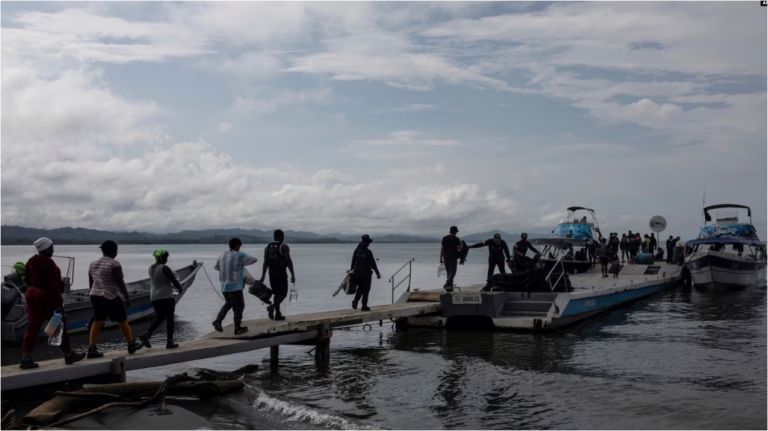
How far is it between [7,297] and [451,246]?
12513 mm

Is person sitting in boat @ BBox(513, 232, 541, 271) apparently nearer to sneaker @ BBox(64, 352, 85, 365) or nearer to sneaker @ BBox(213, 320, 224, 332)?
sneaker @ BBox(213, 320, 224, 332)

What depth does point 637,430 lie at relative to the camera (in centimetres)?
895

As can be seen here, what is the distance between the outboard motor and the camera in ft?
54.7

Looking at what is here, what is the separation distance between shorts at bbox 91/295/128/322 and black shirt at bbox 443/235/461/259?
10.3m

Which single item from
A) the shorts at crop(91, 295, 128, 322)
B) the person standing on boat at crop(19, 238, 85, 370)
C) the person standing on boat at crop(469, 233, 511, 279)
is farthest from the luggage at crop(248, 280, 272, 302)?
the person standing on boat at crop(469, 233, 511, 279)

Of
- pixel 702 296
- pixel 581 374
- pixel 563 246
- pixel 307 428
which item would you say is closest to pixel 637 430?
pixel 581 374

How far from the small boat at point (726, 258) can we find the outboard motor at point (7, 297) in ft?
99.5

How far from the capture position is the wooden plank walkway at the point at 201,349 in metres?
8.89

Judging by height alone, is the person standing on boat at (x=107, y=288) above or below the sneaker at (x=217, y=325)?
above

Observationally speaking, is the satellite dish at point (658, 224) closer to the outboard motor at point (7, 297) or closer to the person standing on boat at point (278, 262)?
the person standing on boat at point (278, 262)

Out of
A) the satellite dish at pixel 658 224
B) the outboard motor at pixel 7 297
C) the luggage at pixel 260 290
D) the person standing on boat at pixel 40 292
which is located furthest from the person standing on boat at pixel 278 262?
the satellite dish at pixel 658 224

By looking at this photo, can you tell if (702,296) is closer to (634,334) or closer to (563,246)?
(563,246)

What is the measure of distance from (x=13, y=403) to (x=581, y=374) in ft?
33.0

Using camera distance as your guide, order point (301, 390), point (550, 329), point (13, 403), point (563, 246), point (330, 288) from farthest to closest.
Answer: point (330, 288), point (563, 246), point (550, 329), point (301, 390), point (13, 403)
